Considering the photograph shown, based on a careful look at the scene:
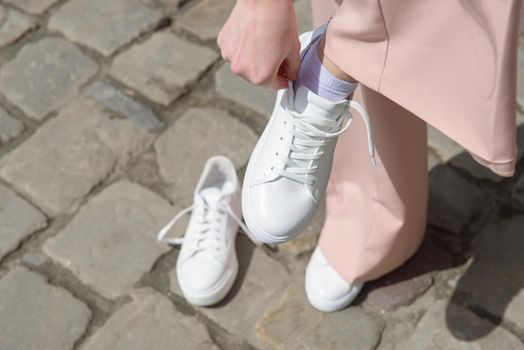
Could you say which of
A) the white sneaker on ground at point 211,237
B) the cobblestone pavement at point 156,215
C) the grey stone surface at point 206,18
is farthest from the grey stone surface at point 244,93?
the white sneaker on ground at point 211,237

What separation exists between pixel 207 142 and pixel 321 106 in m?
0.99

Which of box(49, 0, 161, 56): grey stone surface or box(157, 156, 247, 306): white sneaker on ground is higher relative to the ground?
box(49, 0, 161, 56): grey stone surface

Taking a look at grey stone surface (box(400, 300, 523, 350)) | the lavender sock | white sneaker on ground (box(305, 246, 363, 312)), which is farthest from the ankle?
grey stone surface (box(400, 300, 523, 350))

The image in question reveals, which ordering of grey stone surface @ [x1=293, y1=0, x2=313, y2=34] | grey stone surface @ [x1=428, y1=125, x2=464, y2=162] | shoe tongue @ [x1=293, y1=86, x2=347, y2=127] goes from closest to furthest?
shoe tongue @ [x1=293, y1=86, x2=347, y2=127] → grey stone surface @ [x1=428, y1=125, x2=464, y2=162] → grey stone surface @ [x1=293, y1=0, x2=313, y2=34]

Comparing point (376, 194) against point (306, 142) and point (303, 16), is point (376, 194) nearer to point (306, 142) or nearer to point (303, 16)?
point (306, 142)

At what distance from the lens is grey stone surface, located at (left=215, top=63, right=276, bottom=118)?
89.1 inches

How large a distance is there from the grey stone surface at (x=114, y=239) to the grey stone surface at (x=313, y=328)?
360mm

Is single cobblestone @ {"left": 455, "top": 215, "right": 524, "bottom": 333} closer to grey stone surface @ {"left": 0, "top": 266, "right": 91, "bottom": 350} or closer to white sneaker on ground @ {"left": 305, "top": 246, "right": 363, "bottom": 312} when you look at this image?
white sneaker on ground @ {"left": 305, "top": 246, "right": 363, "bottom": 312}

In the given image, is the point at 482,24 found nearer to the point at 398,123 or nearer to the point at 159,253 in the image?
the point at 398,123

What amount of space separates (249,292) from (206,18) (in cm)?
106

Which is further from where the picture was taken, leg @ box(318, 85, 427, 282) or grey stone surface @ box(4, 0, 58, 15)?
grey stone surface @ box(4, 0, 58, 15)

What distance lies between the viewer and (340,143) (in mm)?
1557

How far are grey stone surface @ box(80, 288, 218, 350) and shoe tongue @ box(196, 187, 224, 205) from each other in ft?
0.90

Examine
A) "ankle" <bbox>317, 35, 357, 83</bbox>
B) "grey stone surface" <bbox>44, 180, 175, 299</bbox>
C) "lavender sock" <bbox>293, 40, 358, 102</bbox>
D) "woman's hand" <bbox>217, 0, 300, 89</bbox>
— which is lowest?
"grey stone surface" <bbox>44, 180, 175, 299</bbox>
